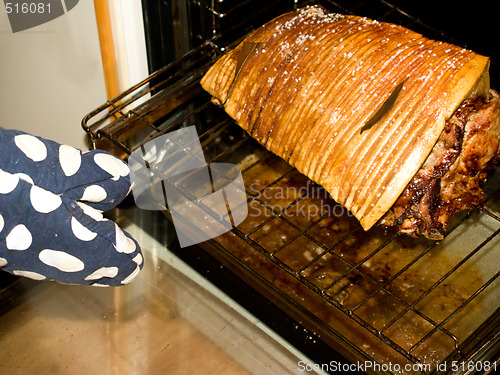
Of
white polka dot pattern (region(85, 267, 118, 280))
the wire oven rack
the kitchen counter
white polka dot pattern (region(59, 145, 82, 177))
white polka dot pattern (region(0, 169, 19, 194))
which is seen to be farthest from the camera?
the kitchen counter

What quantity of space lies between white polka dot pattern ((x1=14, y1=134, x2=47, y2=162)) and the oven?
47 centimetres

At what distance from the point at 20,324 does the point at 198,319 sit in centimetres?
52

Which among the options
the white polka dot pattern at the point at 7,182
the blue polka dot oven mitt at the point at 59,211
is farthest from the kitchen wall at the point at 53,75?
the white polka dot pattern at the point at 7,182

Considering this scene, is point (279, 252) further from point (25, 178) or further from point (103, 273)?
point (25, 178)

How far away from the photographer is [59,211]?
142 centimetres

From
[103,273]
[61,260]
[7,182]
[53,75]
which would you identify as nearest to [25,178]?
[7,182]

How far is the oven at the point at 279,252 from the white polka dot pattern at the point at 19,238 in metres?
0.50

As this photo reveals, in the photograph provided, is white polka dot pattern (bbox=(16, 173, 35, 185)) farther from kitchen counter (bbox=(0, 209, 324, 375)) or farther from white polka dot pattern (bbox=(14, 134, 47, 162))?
kitchen counter (bbox=(0, 209, 324, 375))

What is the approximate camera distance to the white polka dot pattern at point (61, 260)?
148 centimetres

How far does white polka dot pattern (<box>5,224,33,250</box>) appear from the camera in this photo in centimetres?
140

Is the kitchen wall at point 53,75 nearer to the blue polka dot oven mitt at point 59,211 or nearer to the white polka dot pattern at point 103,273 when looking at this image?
the blue polka dot oven mitt at point 59,211

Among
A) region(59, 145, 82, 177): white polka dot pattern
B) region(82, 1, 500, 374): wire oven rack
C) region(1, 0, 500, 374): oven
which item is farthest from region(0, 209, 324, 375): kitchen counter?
region(59, 145, 82, 177): white polka dot pattern

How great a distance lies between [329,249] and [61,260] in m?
0.64

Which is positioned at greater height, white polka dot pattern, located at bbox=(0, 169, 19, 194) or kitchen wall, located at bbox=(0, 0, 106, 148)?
white polka dot pattern, located at bbox=(0, 169, 19, 194)
